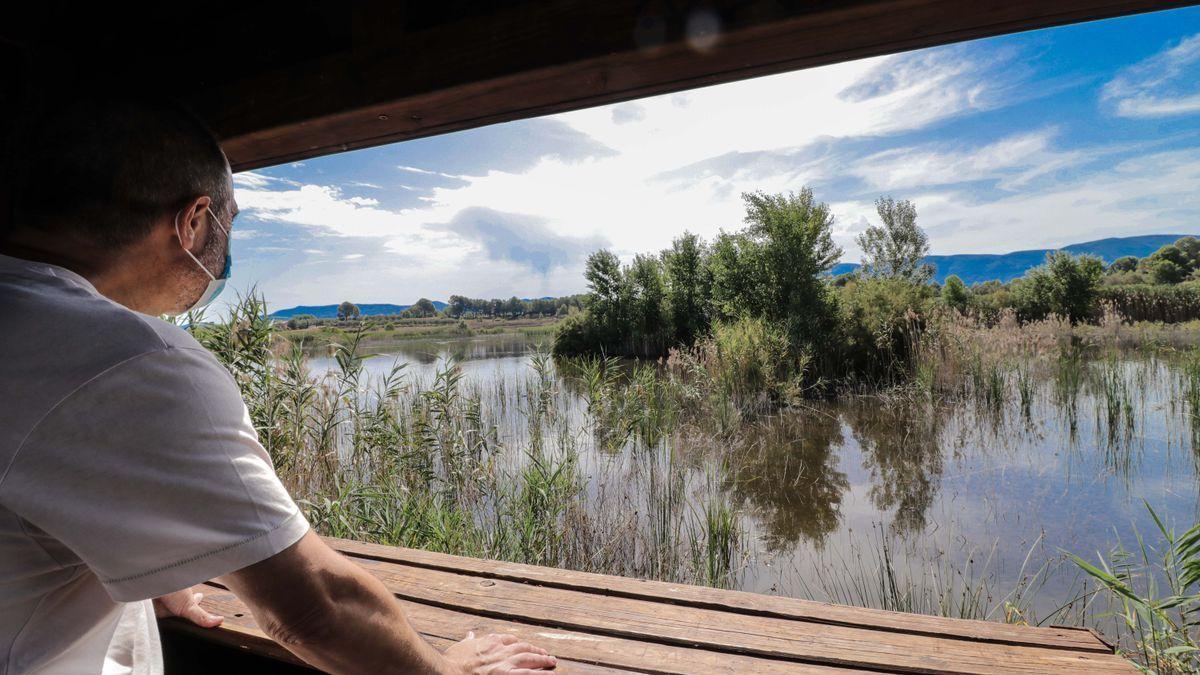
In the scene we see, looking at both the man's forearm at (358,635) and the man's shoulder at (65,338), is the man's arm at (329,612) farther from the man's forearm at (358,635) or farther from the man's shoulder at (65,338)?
the man's shoulder at (65,338)

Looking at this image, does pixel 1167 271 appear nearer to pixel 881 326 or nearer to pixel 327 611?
pixel 881 326

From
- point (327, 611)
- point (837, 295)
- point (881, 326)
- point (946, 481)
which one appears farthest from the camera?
point (837, 295)

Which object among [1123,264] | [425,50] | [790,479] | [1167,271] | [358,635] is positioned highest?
[425,50]

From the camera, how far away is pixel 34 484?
59 cm

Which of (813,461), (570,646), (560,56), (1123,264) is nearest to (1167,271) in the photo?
(1123,264)

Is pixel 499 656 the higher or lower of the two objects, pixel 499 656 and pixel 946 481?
the higher

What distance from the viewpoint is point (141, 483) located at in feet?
1.92

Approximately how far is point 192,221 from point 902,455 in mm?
6583

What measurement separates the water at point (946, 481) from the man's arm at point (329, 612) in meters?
3.05

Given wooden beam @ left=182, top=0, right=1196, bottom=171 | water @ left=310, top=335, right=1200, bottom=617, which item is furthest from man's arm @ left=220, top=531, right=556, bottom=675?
water @ left=310, top=335, right=1200, bottom=617

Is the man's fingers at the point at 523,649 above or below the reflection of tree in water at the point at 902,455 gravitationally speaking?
above

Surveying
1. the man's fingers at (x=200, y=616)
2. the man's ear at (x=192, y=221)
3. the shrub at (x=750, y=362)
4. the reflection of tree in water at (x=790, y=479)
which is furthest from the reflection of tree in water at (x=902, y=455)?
the man's ear at (x=192, y=221)

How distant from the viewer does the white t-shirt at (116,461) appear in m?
0.59

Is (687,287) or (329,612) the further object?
(687,287)
